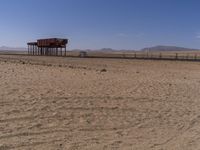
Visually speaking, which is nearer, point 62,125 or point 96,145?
point 96,145

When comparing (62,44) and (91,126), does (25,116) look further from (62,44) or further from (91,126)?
(62,44)

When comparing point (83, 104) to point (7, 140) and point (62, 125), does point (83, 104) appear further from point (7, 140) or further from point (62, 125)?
point (7, 140)

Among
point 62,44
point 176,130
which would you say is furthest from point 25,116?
point 62,44

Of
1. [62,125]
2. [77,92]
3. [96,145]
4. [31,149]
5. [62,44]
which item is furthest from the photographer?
[62,44]

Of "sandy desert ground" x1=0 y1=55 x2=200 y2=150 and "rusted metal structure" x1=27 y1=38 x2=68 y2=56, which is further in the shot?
"rusted metal structure" x1=27 y1=38 x2=68 y2=56

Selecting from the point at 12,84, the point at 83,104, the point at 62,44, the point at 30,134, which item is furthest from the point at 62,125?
the point at 62,44

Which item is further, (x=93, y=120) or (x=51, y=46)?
(x=51, y=46)

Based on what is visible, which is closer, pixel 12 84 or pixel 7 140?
pixel 7 140

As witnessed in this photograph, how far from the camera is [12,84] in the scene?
39.8ft

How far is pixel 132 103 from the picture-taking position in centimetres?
1038

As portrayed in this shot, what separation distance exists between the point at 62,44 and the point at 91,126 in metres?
68.3

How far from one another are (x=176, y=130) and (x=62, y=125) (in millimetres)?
2475

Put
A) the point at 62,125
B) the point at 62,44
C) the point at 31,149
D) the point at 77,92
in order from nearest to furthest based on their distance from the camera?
the point at 31,149, the point at 62,125, the point at 77,92, the point at 62,44

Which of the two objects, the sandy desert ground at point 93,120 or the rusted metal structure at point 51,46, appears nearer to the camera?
the sandy desert ground at point 93,120
